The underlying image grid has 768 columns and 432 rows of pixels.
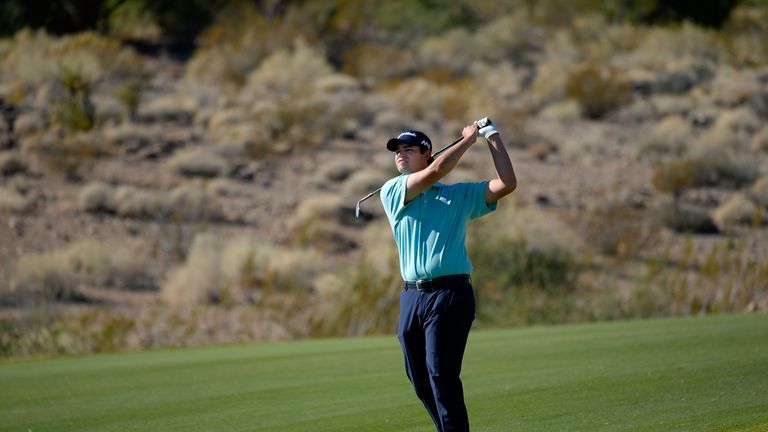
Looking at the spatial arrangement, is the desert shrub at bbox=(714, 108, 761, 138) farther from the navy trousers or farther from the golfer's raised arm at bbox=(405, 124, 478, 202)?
the navy trousers

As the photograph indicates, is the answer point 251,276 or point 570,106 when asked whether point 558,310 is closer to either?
point 251,276

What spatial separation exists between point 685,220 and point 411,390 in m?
27.1

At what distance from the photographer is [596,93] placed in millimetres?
49438

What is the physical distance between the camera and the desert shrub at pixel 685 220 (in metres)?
36.7

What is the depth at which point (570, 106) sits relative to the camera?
4891cm

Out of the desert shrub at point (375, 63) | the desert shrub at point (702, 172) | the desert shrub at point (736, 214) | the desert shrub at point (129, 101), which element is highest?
the desert shrub at point (375, 63)

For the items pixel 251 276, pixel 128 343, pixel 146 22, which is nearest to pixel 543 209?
pixel 251 276

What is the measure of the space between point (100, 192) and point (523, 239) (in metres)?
14.8

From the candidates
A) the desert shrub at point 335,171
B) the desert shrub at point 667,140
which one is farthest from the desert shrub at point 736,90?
the desert shrub at point 335,171

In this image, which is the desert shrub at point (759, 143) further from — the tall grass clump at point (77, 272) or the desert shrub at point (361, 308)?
the tall grass clump at point (77, 272)

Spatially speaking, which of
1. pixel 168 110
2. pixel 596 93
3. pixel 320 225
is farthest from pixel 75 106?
pixel 596 93

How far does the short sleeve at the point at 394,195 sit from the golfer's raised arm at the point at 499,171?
54cm

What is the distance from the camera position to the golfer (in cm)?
702

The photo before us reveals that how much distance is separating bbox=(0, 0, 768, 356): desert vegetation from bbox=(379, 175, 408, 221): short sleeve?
1561 cm
